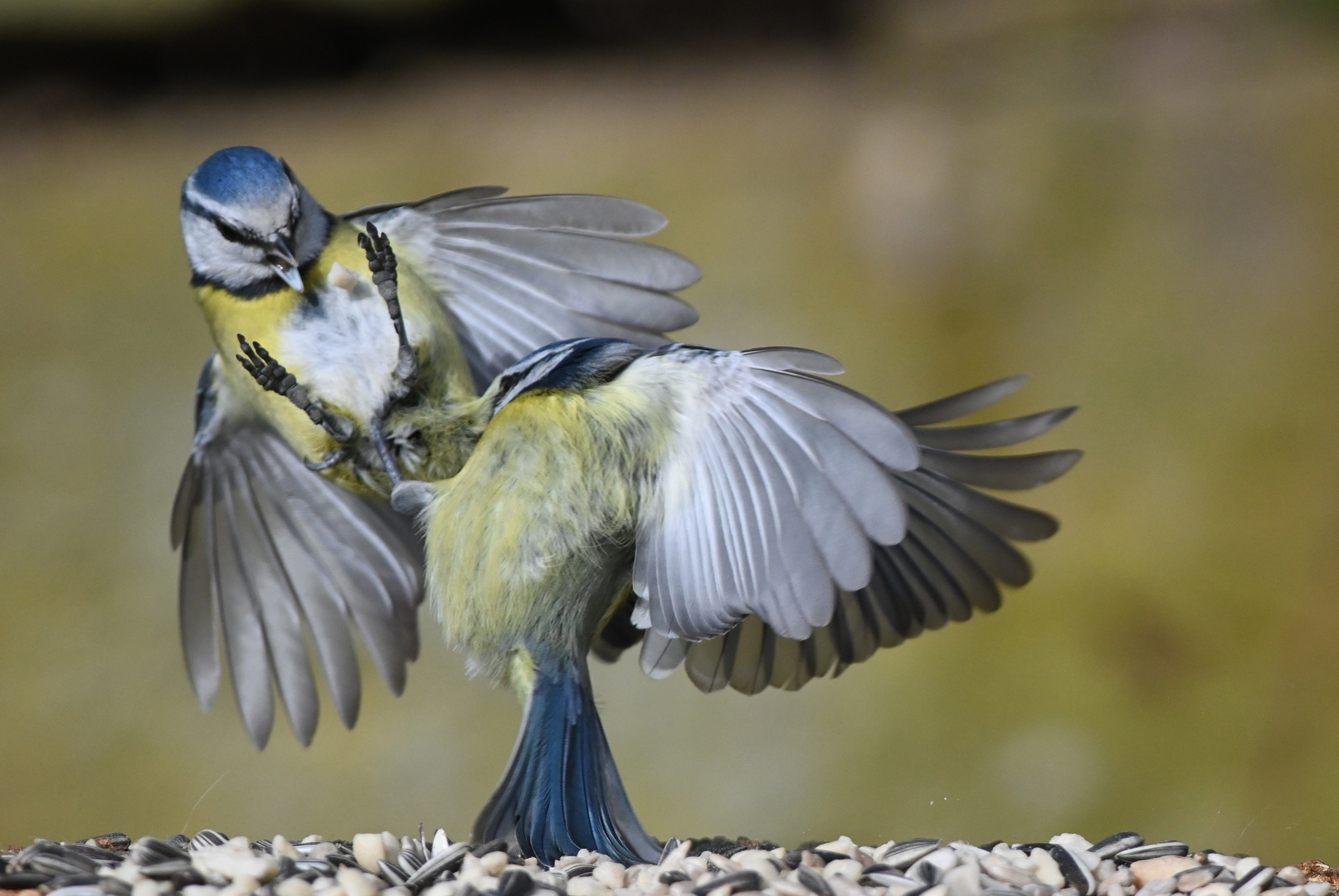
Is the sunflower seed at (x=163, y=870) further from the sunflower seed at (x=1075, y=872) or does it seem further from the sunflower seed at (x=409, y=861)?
the sunflower seed at (x=1075, y=872)

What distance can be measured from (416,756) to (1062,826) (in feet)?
3.75

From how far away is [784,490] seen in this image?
83 centimetres

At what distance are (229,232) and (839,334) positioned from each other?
1.37 meters

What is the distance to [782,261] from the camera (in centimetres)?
226

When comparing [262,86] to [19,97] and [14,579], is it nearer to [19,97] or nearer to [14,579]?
[19,97]

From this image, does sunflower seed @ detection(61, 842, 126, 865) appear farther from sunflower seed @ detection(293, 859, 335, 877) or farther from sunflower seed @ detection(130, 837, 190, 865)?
sunflower seed @ detection(293, 859, 335, 877)

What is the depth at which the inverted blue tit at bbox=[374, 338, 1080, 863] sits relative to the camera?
82 cm

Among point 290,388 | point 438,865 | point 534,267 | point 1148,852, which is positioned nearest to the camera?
point 438,865

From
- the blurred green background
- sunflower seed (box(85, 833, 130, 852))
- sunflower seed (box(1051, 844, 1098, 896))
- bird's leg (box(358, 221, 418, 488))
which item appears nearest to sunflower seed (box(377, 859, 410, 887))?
sunflower seed (box(85, 833, 130, 852))

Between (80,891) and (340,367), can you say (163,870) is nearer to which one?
(80,891)

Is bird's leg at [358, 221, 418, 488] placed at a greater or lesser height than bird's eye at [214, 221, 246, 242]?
lesser

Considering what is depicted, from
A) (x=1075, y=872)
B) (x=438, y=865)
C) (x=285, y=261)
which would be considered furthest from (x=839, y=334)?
(x=438, y=865)

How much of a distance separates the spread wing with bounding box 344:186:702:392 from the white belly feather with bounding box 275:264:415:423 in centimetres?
14

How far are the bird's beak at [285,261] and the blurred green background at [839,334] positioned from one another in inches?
43.1
